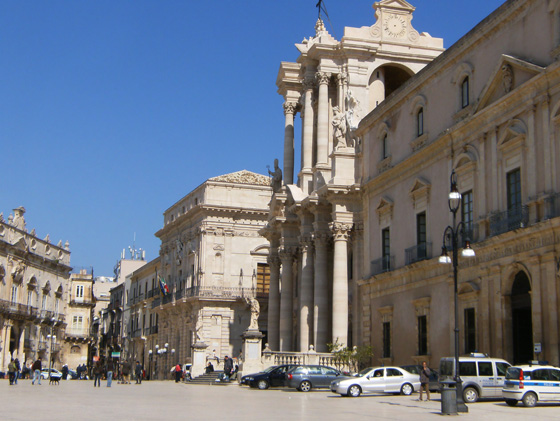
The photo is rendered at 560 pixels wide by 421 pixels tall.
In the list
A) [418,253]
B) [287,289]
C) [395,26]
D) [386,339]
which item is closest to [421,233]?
[418,253]

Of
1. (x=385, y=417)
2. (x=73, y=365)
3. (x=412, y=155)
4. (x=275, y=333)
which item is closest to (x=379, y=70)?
(x=412, y=155)

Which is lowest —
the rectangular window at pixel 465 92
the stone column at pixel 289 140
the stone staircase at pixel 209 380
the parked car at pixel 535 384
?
the stone staircase at pixel 209 380

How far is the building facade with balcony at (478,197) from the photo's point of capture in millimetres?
23000

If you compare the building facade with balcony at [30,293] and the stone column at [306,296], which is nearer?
the stone column at [306,296]

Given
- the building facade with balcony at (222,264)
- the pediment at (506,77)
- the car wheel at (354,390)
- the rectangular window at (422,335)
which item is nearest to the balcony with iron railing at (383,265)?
the rectangular window at (422,335)

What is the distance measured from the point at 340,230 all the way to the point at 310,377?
25.9ft

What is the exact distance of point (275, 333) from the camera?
46094 millimetres

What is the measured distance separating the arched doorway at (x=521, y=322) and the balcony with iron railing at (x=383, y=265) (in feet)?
28.9

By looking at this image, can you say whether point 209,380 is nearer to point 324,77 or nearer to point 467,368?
point 324,77

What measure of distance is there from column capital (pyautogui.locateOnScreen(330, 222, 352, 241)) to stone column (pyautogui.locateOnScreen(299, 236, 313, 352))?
3425 millimetres

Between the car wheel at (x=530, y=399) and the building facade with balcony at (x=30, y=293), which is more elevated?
the building facade with balcony at (x=30, y=293)

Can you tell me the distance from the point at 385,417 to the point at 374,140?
1984cm

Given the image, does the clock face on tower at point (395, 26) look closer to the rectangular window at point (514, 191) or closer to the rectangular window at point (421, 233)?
the rectangular window at point (421, 233)

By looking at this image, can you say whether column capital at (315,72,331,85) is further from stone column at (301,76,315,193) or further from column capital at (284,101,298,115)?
column capital at (284,101,298,115)
